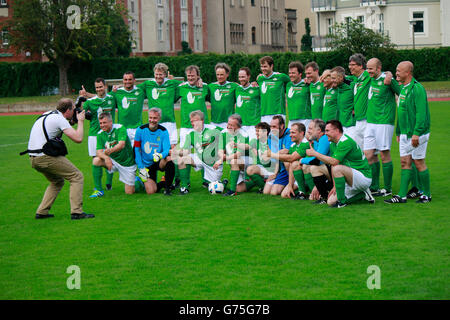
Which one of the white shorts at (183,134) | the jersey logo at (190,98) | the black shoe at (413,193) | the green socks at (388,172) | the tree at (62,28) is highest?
the tree at (62,28)

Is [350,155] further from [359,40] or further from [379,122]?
[359,40]

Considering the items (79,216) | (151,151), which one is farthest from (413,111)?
(79,216)

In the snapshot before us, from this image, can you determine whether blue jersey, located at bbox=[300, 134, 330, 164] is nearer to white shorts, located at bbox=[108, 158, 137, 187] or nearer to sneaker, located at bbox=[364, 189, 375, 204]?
sneaker, located at bbox=[364, 189, 375, 204]

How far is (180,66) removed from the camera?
5294 cm

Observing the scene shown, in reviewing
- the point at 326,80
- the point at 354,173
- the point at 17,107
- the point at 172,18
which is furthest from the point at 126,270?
the point at 172,18

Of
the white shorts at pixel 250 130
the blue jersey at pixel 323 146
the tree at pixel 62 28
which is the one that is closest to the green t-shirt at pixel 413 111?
the blue jersey at pixel 323 146

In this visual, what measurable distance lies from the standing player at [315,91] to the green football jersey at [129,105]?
11.4ft

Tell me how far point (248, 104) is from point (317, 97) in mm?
1535

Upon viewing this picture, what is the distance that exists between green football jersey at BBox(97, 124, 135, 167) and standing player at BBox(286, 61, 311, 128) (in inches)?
130

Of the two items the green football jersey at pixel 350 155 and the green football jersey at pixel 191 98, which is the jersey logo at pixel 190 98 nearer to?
the green football jersey at pixel 191 98

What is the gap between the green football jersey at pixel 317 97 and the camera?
12389 mm

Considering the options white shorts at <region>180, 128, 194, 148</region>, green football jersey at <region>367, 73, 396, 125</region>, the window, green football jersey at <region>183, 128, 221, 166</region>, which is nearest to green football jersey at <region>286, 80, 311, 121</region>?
green football jersey at <region>183, 128, 221, 166</region>

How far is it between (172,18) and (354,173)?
6978 centimetres

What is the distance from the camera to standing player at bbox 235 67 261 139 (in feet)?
43.3
